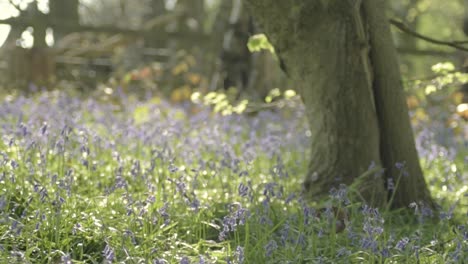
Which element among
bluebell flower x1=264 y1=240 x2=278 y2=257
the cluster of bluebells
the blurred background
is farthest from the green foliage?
the blurred background

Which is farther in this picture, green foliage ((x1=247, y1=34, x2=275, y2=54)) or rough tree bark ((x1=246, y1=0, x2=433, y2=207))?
green foliage ((x1=247, y1=34, x2=275, y2=54))

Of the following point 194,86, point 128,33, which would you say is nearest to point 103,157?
point 128,33

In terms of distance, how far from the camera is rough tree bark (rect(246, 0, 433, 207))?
441 centimetres

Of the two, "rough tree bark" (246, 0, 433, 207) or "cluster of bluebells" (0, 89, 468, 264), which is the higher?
"rough tree bark" (246, 0, 433, 207)

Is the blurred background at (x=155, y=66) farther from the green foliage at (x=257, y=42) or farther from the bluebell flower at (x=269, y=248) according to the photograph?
the bluebell flower at (x=269, y=248)

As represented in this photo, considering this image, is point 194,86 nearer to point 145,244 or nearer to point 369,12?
point 369,12

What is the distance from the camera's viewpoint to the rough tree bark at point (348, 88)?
4.41m

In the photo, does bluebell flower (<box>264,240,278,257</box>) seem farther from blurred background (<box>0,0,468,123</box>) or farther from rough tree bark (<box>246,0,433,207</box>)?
blurred background (<box>0,0,468,123</box>)

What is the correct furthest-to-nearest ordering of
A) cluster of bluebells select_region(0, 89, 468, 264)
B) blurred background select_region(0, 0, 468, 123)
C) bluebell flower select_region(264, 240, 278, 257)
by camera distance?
blurred background select_region(0, 0, 468, 123), cluster of bluebells select_region(0, 89, 468, 264), bluebell flower select_region(264, 240, 278, 257)

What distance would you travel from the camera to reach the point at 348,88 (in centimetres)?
446

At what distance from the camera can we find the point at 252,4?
4.46m

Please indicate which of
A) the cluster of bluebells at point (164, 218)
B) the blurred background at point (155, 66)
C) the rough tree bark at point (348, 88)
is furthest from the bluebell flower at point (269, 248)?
the blurred background at point (155, 66)

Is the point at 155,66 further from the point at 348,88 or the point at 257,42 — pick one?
the point at 348,88

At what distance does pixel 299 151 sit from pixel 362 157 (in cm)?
204
